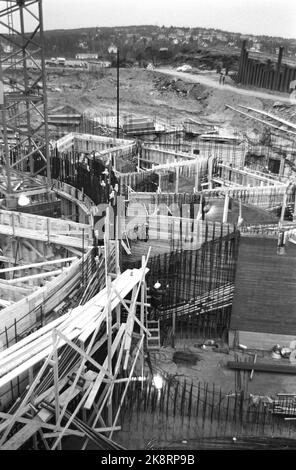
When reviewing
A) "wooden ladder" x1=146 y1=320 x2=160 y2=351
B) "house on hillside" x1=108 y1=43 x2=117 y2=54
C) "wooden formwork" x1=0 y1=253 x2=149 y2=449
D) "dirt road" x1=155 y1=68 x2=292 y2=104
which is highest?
"house on hillside" x1=108 y1=43 x2=117 y2=54

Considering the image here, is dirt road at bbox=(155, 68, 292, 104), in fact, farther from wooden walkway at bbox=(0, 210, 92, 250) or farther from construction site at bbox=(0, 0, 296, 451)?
wooden walkway at bbox=(0, 210, 92, 250)

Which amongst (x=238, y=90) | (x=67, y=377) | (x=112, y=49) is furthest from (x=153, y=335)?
(x=112, y=49)

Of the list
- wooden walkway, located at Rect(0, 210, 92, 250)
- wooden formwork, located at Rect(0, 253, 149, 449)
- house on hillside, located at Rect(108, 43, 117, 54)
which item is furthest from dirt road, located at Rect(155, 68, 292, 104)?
house on hillside, located at Rect(108, 43, 117, 54)

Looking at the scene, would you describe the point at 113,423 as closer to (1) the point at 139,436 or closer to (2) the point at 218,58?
(1) the point at 139,436

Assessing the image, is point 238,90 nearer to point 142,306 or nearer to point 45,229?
point 45,229

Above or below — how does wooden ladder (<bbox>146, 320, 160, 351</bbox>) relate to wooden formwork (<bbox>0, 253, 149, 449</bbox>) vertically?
below

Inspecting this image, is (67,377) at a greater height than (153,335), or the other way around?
(67,377)

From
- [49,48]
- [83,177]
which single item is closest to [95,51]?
[49,48]
